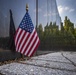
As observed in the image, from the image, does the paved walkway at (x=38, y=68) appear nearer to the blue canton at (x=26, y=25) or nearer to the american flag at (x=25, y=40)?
the american flag at (x=25, y=40)

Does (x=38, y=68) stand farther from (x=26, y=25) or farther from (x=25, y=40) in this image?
(x=26, y=25)

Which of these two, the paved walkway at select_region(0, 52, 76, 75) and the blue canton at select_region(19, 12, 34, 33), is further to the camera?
the blue canton at select_region(19, 12, 34, 33)

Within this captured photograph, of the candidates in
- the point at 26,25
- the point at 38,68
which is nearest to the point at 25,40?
the point at 26,25

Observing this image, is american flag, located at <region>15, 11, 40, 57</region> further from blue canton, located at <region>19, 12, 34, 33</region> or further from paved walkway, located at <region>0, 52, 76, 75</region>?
paved walkway, located at <region>0, 52, 76, 75</region>

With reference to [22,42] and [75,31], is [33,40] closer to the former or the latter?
[22,42]

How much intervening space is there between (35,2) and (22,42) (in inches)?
97.2

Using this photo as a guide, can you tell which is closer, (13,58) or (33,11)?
(13,58)

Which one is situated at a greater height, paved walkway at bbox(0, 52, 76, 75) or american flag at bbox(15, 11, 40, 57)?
american flag at bbox(15, 11, 40, 57)

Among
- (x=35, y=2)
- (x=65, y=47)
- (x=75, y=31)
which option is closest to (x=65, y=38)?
(x=65, y=47)

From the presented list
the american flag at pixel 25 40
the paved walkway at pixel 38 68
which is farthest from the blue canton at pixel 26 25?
the paved walkway at pixel 38 68

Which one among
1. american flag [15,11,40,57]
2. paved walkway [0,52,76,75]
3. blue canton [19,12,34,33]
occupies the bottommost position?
paved walkway [0,52,76,75]

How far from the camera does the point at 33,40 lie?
411 cm

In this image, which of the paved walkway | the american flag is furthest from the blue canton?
the paved walkway

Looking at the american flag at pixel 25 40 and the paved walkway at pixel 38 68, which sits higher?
the american flag at pixel 25 40
